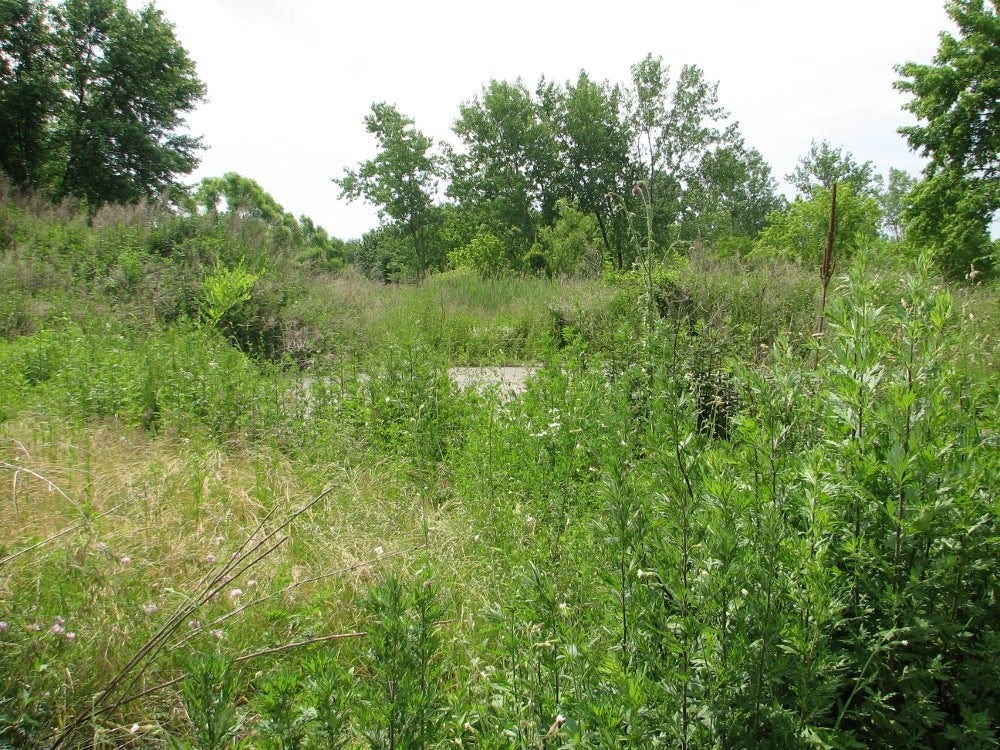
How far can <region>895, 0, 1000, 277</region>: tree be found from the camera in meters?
24.2

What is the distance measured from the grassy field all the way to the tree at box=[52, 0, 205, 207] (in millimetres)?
30334

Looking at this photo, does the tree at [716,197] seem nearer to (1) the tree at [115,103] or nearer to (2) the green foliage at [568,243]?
(2) the green foliage at [568,243]

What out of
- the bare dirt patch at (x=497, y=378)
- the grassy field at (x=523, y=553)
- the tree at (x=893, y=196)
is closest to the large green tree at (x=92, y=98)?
the bare dirt patch at (x=497, y=378)

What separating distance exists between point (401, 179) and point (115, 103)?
16243mm

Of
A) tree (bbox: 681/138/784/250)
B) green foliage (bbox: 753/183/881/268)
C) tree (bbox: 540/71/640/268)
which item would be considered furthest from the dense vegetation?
tree (bbox: 540/71/640/268)

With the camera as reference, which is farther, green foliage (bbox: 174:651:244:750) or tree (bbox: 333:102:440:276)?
tree (bbox: 333:102:440:276)

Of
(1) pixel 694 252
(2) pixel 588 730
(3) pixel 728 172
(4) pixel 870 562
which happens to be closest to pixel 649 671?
(2) pixel 588 730

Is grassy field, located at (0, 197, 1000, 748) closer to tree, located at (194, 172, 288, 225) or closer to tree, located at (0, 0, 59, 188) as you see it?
tree, located at (0, 0, 59, 188)

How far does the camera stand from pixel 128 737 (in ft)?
6.41

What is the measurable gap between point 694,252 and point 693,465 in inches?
425

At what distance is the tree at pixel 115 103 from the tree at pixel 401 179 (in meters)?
11.6

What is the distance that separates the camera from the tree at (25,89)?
26.9 meters

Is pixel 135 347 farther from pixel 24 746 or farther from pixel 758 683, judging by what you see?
pixel 758 683

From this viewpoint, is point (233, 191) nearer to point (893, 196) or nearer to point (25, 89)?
point (25, 89)
